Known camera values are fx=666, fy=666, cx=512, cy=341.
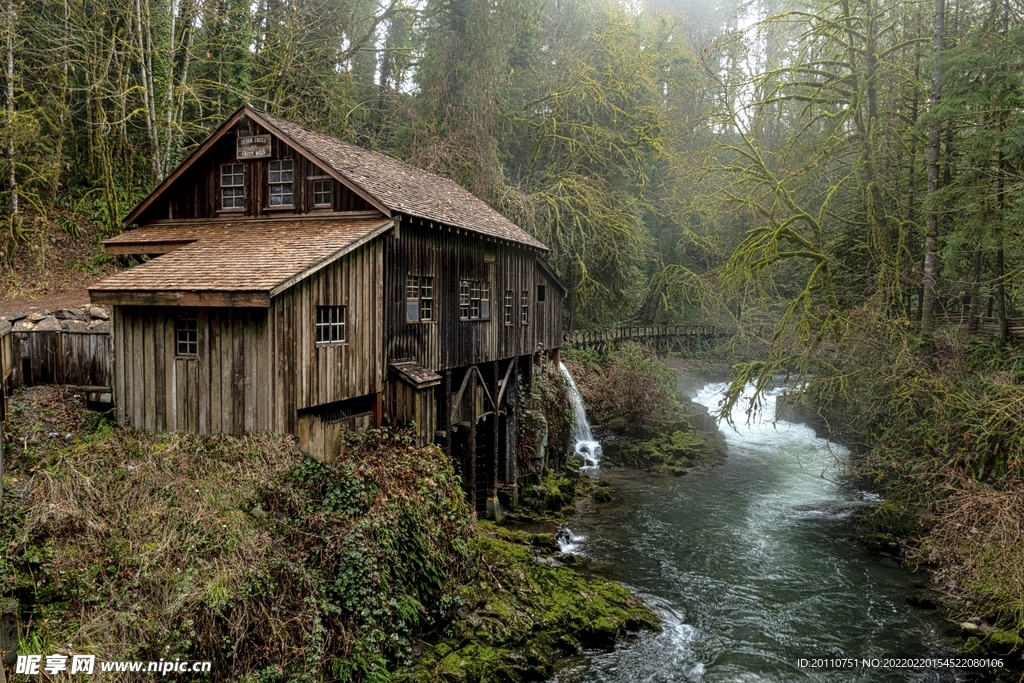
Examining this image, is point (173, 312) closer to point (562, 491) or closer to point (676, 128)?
point (562, 491)

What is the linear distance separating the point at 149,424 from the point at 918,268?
1765 centimetres

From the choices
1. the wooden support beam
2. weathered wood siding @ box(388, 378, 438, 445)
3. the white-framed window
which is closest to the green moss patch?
weathered wood siding @ box(388, 378, 438, 445)

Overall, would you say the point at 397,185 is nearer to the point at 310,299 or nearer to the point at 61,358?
the point at 310,299

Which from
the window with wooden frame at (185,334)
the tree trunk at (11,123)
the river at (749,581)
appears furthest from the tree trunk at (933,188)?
the tree trunk at (11,123)

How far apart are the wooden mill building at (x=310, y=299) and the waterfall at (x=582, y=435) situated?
6.00m

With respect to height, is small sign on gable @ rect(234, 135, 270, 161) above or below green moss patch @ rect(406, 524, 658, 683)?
above

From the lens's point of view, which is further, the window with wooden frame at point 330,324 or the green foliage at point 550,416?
the green foliage at point 550,416

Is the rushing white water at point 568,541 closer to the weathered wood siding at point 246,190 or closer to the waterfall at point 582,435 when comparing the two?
the waterfall at point 582,435

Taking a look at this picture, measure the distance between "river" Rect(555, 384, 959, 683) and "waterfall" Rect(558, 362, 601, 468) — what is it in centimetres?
268

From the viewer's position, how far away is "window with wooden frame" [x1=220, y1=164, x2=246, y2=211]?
13789 mm

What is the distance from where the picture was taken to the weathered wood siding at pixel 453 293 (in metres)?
13.3

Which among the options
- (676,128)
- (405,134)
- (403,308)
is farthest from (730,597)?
(676,128)

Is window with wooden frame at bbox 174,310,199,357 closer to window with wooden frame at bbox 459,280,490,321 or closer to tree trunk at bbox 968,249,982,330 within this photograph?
window with wooden frame at bbox 459,280,490,321

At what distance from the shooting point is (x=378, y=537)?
10.1 meters
